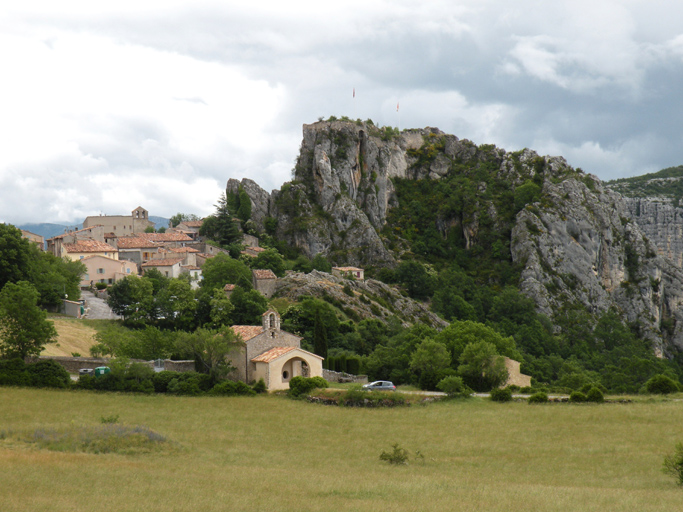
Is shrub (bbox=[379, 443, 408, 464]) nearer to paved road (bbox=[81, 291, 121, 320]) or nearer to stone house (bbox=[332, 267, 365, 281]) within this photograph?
paved road (bbox=[81, 291, 121, 320])

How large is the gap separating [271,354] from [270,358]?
0.95 meters

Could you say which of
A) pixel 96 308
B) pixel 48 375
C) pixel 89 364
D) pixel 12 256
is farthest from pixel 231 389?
pixel 96 308

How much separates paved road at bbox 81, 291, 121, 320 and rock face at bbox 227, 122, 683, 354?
46570 millimetres

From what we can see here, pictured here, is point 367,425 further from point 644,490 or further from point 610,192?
point 610,192

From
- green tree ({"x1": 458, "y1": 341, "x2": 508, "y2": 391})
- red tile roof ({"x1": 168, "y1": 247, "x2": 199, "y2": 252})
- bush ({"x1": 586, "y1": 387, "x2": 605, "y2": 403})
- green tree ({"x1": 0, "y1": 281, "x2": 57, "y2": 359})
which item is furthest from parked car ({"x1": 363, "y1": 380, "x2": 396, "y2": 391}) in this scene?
red tile roof ({"x1": 168, "y1": 247, "x2": 199, "y2": 252})

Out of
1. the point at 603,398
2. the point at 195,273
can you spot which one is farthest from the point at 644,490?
the point at 195,273

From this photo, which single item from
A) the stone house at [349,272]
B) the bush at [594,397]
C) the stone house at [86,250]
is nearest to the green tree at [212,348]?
the bush at [594,397]

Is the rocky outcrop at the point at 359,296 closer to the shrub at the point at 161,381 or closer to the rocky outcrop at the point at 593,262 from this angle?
the rocky outcrop at the point at 593,262

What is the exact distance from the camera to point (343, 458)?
2867 cm

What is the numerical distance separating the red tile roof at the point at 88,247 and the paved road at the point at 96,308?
960 centimetres

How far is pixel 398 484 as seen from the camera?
Result: 73.8ft

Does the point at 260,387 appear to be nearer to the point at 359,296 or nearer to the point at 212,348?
the point at 212,348

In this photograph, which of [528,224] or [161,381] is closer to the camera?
[161,381]

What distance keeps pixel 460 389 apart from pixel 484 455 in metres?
15.1
